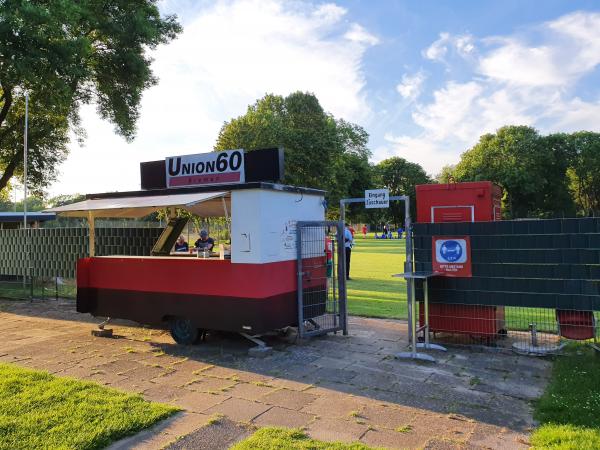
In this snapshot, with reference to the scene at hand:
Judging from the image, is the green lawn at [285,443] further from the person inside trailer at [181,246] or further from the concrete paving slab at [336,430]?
the person inside trailer at [181,246]

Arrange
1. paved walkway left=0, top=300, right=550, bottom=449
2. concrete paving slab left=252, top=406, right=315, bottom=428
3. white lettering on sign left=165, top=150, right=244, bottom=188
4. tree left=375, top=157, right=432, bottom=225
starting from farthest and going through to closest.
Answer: tree left=375, top=157, right=432, bottom=225
white lettering on sign left=165, top=150, right=244, bottom=188
concrete paving slab left=252, top=406, right=315, bottom=428
paved walkway left=0, top=300, right=550, bottom=449

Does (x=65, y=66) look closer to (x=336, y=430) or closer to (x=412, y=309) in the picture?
(x=412, y=309)

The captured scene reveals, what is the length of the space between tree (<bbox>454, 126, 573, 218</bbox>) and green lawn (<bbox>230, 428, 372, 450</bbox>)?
52.6 m

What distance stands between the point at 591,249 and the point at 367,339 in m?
3.53

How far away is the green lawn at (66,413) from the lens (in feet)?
12.8

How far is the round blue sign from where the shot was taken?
6.88m

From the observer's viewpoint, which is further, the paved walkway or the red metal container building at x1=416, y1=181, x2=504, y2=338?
the red metal container building at x1=416, y1=181, x2=504, y2=338

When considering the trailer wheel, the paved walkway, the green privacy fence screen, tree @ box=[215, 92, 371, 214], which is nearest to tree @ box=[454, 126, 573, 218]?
tree @ box=[215, 92, 371, 214]

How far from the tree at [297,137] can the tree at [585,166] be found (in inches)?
1177

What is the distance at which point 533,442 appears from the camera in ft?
12.8

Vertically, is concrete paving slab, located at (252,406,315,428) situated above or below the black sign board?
below

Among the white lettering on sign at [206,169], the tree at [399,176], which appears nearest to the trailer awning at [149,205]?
the white lettering on sign at [206,169]

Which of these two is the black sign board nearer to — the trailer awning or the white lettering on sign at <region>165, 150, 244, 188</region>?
the white lettering on sign at <region>165, 150, 244, 188</region>

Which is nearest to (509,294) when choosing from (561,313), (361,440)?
(561,313)
